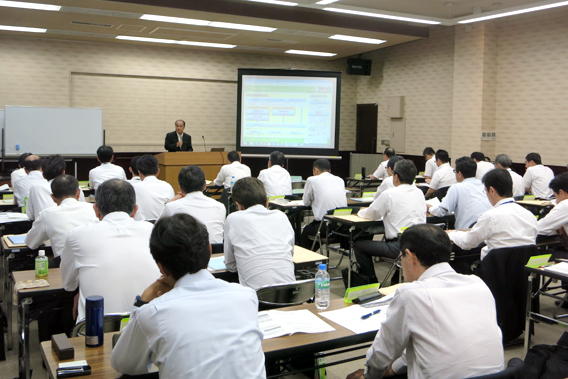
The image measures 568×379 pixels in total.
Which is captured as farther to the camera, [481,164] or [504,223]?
[481,164]

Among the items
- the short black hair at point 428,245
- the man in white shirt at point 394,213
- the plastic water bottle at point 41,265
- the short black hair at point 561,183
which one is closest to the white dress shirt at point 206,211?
the plastic water bottle at point 41,265

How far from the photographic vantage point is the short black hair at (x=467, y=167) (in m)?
5.32

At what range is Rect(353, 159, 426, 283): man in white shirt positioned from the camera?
16.0 ft

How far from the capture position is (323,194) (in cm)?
612

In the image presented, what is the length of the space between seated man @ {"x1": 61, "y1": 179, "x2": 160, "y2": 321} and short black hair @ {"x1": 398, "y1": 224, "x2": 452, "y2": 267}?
1303mm

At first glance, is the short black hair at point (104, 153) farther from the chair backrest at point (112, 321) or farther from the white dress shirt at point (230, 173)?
the chair backrest at point (112, 321)

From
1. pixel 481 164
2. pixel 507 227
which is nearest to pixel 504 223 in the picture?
pixel 507 227

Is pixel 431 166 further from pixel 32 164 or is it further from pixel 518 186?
pixel 32 164

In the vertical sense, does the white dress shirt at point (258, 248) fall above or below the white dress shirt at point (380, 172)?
below

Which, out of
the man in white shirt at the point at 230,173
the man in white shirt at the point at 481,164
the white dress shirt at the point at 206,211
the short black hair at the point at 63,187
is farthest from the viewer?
the man in white shirt at the point at 481,164

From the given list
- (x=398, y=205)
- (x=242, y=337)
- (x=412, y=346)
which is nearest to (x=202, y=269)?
(x=242, y=337)

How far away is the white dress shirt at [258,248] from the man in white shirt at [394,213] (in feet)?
6.23

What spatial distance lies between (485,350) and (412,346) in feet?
0.86

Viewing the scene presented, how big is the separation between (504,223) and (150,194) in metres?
3.46
